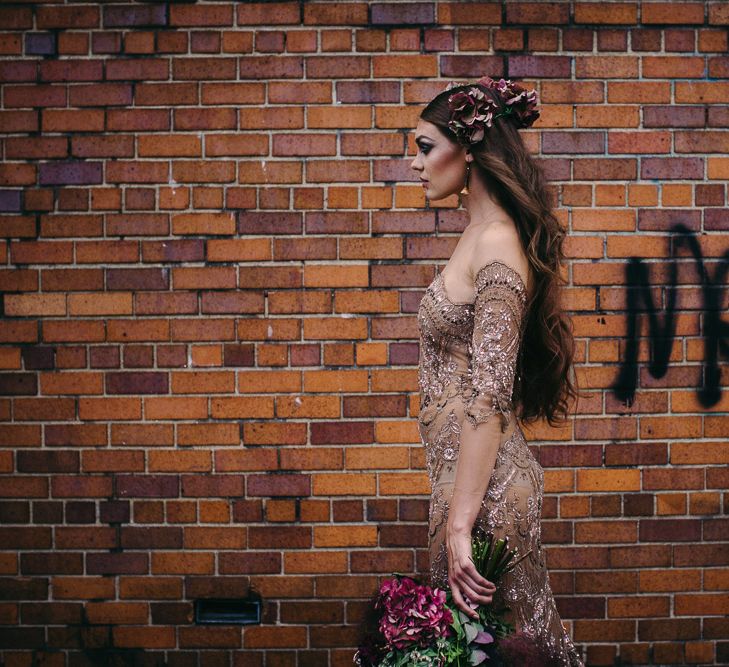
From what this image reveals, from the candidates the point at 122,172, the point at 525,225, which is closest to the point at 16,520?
the point at 122,172

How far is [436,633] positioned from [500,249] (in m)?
1.05

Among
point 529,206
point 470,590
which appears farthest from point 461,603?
point 529,206

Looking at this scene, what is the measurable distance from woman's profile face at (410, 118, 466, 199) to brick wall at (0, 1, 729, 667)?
35.5 inches

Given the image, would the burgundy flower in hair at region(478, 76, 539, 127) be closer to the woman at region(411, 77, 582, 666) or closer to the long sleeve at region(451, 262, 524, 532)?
the woman at region(411, 77, 582, 666)

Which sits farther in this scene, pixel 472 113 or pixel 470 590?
pixel 472 113

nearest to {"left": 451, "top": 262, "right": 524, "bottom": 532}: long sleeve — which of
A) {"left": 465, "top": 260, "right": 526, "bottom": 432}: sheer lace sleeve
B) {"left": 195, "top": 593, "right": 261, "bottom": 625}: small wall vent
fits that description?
{"left": 465, "top": 260, "right": 526, "bottom": 432}: sheer lace sleeve

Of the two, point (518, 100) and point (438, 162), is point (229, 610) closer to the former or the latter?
point (438, 162)

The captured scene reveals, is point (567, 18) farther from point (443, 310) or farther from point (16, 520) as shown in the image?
point (16, 520)

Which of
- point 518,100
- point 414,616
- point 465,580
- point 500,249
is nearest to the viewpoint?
point 414,616

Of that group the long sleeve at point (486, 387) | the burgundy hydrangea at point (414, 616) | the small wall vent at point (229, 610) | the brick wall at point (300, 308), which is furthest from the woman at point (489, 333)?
the small wall vent at point (229, 610)

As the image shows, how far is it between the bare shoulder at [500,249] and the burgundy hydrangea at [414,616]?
0.89 m

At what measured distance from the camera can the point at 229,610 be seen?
334 cm

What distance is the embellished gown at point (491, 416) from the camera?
83.7 inches

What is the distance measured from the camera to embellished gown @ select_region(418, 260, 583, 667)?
2.13 m
